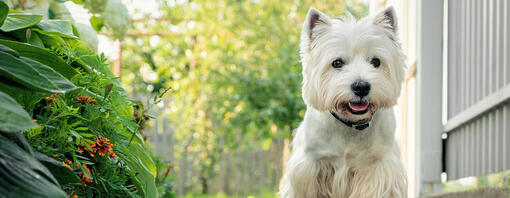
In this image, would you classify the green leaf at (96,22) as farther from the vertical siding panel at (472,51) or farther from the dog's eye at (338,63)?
the vertical siding panel at (472,51)

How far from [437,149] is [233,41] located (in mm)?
5685

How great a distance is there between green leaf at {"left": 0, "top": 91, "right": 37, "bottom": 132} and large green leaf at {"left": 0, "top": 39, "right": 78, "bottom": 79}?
1.50 ft

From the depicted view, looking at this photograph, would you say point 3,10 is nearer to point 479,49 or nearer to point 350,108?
point 350,108

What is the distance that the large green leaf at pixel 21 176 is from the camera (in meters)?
0.91

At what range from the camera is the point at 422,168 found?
3.62 m

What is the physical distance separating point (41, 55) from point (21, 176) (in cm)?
55

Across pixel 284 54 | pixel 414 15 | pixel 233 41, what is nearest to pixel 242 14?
pixel 233 41

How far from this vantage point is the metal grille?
2.50 m

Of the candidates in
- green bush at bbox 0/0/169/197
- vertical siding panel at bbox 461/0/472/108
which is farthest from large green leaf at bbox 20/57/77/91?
vertical siding panel at bbox 461/0/472/108

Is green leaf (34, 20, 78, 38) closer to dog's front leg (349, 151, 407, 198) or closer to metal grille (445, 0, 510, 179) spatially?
dog's front leg (349, 151, 407, 198)

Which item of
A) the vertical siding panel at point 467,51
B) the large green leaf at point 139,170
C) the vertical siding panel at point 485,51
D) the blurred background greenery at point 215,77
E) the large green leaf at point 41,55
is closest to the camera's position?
the large green leaf at point 41,55

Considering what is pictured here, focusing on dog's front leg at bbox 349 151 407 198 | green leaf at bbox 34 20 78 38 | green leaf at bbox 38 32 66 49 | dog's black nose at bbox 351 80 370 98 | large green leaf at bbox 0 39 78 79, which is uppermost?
green leaf at bbox 34 20 78 38

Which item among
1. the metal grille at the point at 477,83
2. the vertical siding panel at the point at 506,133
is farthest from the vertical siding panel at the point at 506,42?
the vertical siding panel at the point at 506,133

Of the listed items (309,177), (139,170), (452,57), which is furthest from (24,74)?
(452,57)
